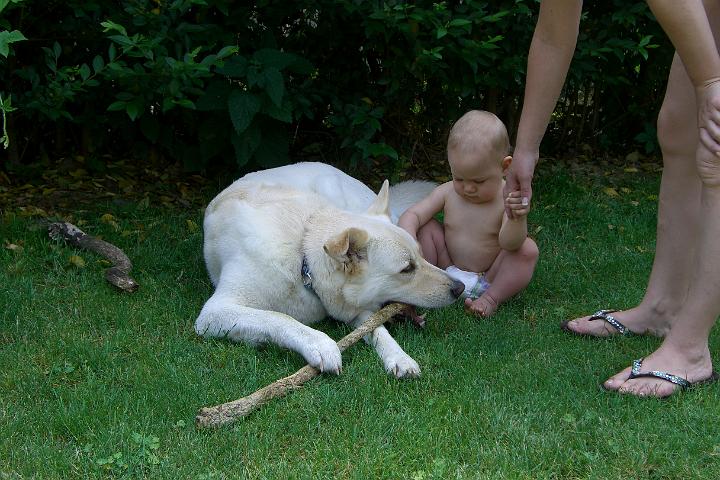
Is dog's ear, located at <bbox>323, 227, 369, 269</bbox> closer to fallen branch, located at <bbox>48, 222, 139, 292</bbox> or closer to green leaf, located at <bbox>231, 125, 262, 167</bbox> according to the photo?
fallen branch, located at <bbox>48, 222, 139, 292</bbox>

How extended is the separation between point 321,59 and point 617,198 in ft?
8.17

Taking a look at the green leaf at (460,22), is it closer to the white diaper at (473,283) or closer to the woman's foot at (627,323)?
the white diaper at (473,283)

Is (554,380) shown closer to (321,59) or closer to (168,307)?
(168,307)

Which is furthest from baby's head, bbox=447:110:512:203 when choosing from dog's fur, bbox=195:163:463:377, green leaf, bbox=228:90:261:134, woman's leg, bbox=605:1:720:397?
green leaf, bbox=228:90:261:134

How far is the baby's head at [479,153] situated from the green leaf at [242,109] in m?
1.69

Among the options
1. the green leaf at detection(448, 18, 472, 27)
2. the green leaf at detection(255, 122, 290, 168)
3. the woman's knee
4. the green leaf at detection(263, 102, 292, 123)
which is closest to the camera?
the woman's knee

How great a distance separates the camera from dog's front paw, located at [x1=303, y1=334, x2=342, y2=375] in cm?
322

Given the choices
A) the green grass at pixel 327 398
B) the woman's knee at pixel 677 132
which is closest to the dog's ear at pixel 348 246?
the green grass at pixel 327 398

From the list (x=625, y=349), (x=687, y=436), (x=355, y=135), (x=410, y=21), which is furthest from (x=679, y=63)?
(x=355, y=135)

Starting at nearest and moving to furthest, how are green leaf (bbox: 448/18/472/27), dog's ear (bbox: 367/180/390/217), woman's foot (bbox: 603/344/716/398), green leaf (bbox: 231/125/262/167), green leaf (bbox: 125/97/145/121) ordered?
woman's foot (bbox: 603/344/716/398) → dog's ear (bbox: 367/180/390/217) → green leaf (bbox: 125/97/145/121) → green leaf (bbox: 448/18/472/27) → green leaf (bbox: 231/125/262/167)

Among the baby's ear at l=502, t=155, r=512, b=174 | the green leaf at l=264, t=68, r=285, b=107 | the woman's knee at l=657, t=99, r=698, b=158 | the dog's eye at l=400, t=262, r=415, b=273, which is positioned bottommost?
the dog's eye at l=400, t=262, r=415, b=273

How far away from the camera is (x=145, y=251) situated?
474 cm

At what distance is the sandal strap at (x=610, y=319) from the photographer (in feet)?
12.1

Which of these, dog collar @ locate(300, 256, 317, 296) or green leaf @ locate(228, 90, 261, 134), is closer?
dog collar @ locate(300, 256, 317, 296)
